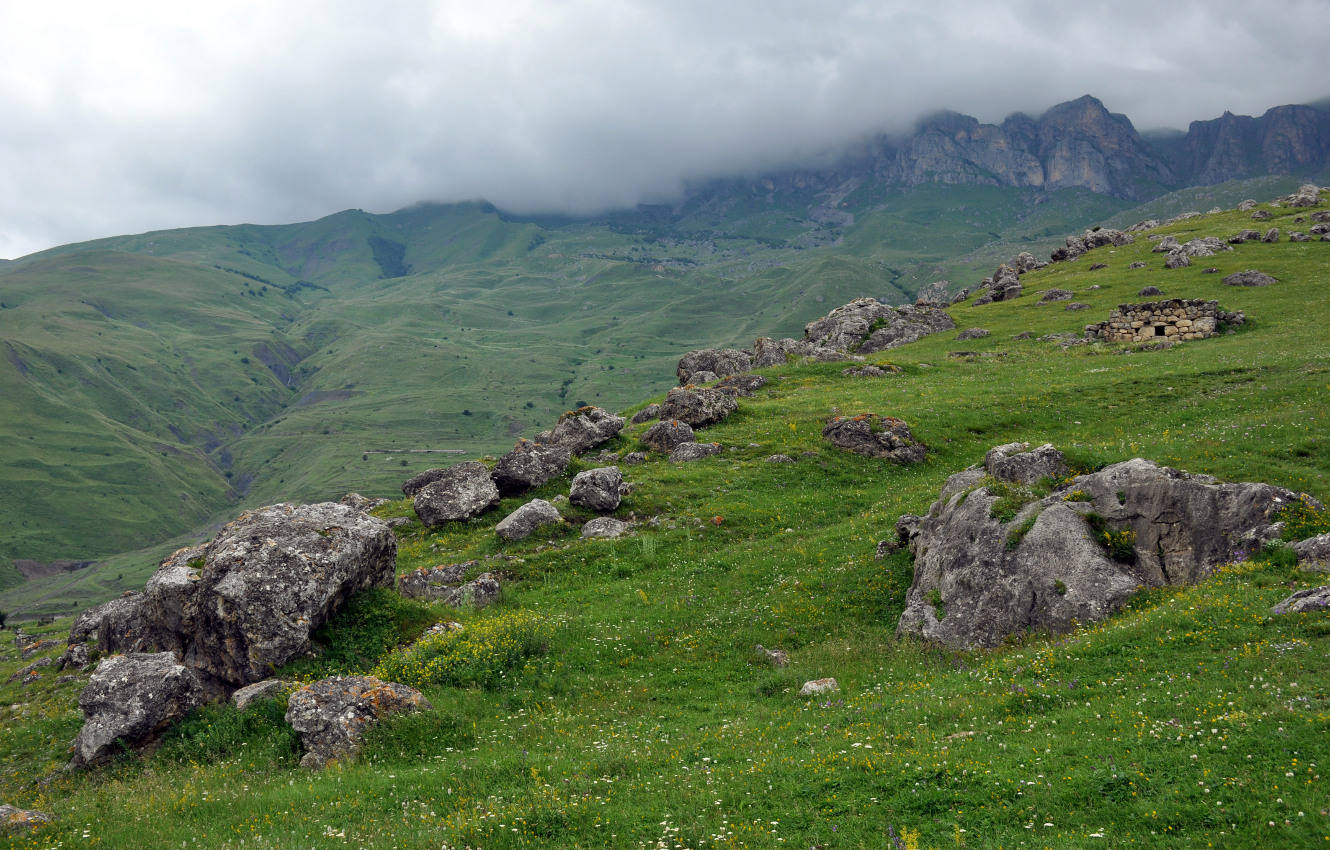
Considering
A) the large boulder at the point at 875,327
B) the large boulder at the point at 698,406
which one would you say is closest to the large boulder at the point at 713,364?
the large boulder at the point at 875,327

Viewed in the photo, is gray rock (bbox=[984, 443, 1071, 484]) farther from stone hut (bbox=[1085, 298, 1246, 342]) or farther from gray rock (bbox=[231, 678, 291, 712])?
stone hut (bbox=[1085, 298, 1246, 342])

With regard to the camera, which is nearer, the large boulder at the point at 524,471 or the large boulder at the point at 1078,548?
the large boulder at the point at 1078,548

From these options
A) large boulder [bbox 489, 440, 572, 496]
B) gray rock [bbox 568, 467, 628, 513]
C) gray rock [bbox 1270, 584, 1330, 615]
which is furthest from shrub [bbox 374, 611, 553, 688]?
gray rock [bbox 1270, 584, 1330, 615]

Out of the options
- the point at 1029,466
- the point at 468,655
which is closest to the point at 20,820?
the point at 468,655

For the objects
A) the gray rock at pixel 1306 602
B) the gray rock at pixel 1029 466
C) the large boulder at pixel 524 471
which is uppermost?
the large boulder at pixel 524 471

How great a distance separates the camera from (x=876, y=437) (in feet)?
147

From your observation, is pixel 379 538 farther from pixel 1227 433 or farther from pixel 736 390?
pixel 736 390

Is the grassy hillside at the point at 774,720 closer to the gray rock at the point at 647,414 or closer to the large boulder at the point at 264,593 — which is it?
the large boulder at the point at 264,593

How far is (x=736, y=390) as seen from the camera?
6825 centimetres

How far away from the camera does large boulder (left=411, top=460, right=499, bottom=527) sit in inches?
1586

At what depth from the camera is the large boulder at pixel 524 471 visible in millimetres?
42375

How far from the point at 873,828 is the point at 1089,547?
1394 cm

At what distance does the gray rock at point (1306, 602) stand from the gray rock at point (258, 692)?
27.8m

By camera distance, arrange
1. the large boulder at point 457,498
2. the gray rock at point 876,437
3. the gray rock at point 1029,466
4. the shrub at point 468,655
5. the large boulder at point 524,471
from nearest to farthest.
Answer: the shrub at point 468,655 → the gray rock at point 1029,466 → the large boulder at point 457,498 → the large boulder at point 524,471 → the gray rock at point 876,437
